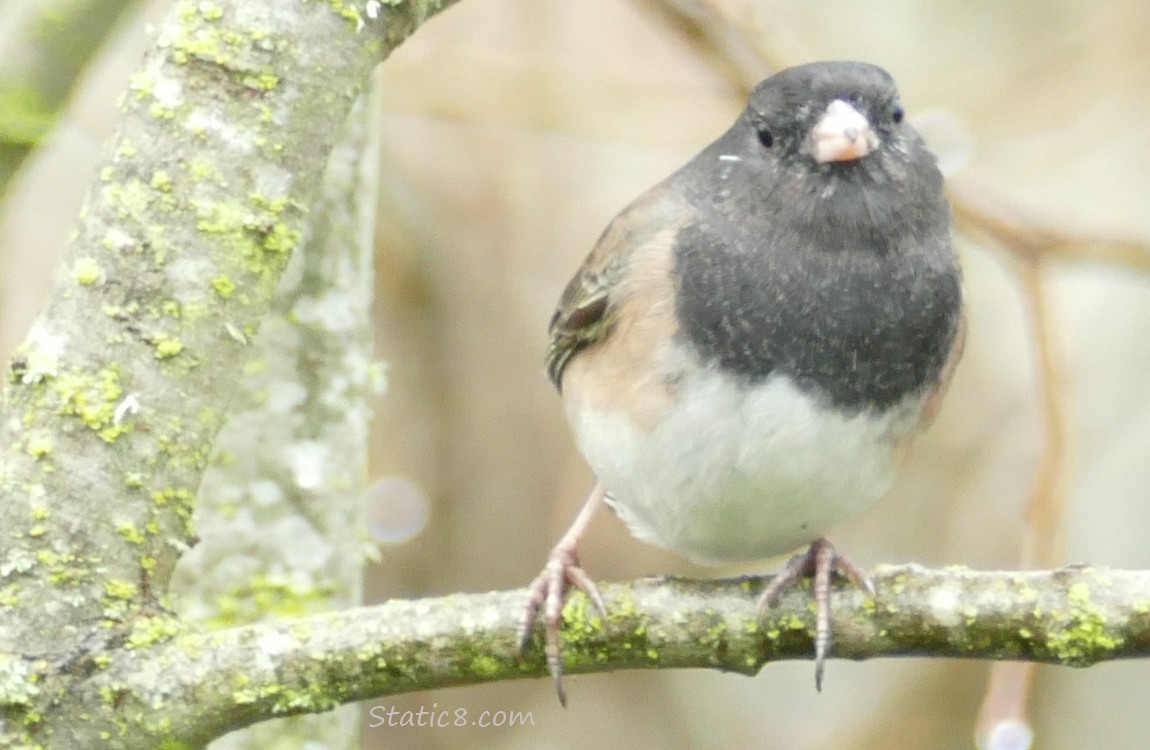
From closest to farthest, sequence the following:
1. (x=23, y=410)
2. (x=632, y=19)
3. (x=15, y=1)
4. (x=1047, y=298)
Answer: (x=23, y=410), (x=15, y=1), (x=1047, y=298), (x=632, y=19)

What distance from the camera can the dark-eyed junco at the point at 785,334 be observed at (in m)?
1.69

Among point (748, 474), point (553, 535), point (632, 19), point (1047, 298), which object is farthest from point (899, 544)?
point (748, 474)

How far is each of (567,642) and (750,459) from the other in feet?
1.13

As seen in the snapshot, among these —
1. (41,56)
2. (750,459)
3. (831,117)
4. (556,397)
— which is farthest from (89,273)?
(556,397)

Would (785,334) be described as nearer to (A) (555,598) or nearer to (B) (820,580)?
(B) (820,580)

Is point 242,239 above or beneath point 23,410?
above

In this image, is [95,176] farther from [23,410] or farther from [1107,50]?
[1107,50]

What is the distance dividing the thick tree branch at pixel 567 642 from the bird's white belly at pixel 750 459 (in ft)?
0.70

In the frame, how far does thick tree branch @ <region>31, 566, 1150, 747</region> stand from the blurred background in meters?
1.88

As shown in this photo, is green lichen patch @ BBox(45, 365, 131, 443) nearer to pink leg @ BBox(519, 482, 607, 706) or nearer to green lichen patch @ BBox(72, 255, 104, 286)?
green lichen patch @ BBox(72, 255, 104, 286)

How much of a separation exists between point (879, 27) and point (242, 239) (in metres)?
3.14

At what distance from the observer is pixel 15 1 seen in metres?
1.95

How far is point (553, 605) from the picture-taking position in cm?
160

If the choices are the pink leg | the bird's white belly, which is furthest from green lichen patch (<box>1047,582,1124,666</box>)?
the pink leg
